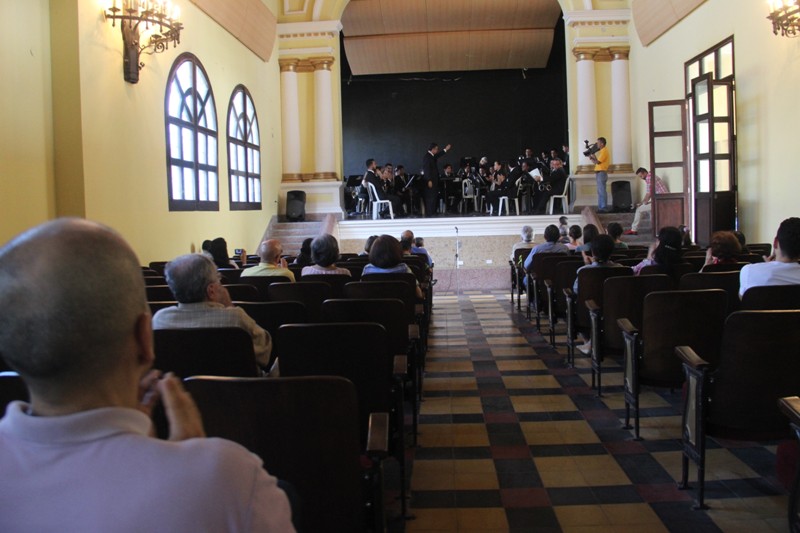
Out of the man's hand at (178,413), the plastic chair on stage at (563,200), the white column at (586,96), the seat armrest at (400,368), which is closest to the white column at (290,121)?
the plastic chair on stage at (563,200)

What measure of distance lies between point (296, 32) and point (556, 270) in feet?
35.0

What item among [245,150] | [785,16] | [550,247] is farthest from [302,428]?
[245,150]

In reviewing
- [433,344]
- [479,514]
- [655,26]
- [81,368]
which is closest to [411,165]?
[655,26]

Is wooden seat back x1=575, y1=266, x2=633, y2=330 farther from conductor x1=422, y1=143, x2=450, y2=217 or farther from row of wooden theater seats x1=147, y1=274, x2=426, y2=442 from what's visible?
conductor x1=422, y1=143, x2=450, y2=217

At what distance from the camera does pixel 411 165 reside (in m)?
21.8

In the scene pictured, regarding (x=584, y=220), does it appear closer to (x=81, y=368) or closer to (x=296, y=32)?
(x=296, y=32)

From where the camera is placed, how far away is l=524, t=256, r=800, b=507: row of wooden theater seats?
2.82 metres

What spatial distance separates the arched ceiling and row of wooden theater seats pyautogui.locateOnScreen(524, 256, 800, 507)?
1386 cm

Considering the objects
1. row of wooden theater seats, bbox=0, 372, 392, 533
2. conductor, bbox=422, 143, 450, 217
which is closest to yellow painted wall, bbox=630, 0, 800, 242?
conductor, bbox=422, 143, 450, 217

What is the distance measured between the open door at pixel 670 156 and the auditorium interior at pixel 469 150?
44mm

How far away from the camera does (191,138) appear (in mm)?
10422

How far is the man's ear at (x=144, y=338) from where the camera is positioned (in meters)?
1.00

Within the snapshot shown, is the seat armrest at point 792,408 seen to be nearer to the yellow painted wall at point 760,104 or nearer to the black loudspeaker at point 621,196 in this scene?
the yellow painted wall at point 760,104

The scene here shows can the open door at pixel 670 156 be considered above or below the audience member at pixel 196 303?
above
